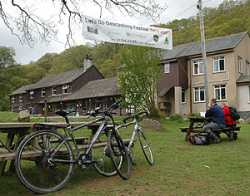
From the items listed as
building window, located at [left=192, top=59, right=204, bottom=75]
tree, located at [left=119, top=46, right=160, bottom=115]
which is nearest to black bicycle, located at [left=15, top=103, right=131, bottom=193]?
tree, located at [left=119, top=46, right=160, bottom=115]

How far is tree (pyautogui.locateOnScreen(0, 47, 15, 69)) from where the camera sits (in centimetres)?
8412

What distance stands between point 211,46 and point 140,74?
1133cm

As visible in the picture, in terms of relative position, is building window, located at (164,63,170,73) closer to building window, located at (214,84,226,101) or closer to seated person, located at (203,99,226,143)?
building window, located at (214,84,226,101)

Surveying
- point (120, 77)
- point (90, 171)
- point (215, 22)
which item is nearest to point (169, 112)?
point (120, 77)

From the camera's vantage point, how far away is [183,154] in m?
9.12

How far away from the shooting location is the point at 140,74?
33000 mm

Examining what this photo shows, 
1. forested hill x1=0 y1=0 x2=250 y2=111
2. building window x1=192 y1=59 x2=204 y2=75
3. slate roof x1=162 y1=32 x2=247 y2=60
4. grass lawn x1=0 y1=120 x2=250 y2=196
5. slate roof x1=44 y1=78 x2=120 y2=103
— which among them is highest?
forested hill x1=0 y1=0 x2=250 y2=111

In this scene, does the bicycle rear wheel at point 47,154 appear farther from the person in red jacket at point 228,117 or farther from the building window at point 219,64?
the building window at point 219,64

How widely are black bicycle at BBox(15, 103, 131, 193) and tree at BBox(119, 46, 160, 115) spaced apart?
26.0 meters

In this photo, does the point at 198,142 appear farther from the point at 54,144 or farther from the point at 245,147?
the point at 54,144

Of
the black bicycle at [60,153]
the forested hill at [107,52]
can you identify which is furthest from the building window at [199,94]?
the black bicycle at [60,153]

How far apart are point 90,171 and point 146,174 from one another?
1007 mm

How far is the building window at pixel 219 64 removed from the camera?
127 ft

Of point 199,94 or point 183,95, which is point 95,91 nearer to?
point 183,95
